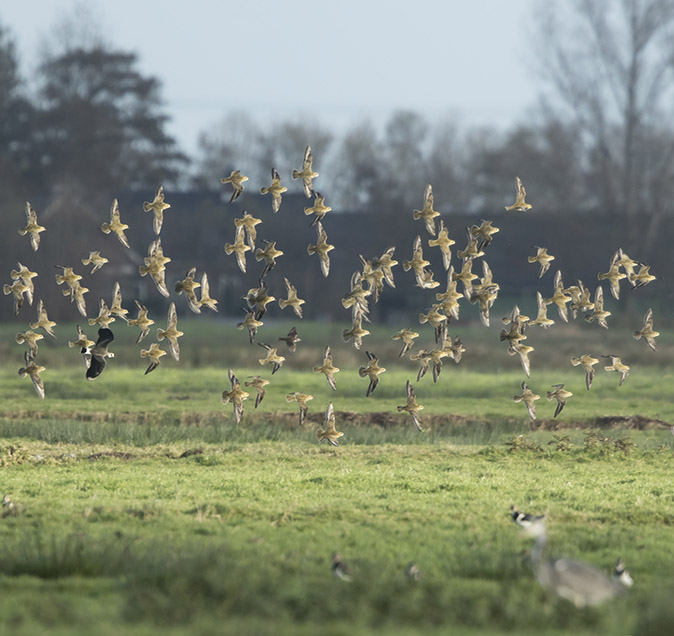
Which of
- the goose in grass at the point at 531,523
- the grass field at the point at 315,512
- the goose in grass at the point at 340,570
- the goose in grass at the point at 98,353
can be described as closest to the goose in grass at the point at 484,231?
the grass field at the point at 315,512

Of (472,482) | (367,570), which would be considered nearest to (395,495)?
(472,482)

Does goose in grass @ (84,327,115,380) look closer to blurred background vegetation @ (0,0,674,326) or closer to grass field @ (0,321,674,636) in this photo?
grass field @ (0,321,674,636)

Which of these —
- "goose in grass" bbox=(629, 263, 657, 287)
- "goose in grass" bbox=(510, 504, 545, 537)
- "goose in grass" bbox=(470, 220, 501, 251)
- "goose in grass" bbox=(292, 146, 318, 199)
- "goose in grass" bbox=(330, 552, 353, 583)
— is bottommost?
"goose in grass" bbox=(330, 552, 353, 583)

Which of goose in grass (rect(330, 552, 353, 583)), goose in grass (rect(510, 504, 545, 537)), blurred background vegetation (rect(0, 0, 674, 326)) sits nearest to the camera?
goose in grass (rect(330, 552, 353, 583))

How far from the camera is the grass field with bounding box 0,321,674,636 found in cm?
791

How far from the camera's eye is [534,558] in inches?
341

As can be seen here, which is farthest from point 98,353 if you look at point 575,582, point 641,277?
point 575,582

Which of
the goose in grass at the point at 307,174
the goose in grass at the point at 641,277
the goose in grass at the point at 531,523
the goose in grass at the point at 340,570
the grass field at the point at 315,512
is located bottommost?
the grass field at the point at 315,512

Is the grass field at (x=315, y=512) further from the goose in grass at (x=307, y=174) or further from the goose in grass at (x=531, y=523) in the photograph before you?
the goose in grass at (x=307, y=174)

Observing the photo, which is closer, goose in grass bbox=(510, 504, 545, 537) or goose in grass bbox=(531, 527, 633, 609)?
goose in grass bbox=(531, 527, 633, 609)

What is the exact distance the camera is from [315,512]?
12.2 meters

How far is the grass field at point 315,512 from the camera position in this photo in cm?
791

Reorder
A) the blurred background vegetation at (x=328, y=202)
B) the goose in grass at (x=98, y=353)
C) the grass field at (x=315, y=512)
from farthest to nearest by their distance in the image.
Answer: the blurred background vegetation at (x=328, y=202)
the goose in grass at (x=98, y=353)
the grass field at (x=315, y=512)

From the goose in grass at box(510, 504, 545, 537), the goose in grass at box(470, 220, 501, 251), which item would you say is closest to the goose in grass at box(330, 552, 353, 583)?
the goose in grass at box(510, 504, 545, 537)
